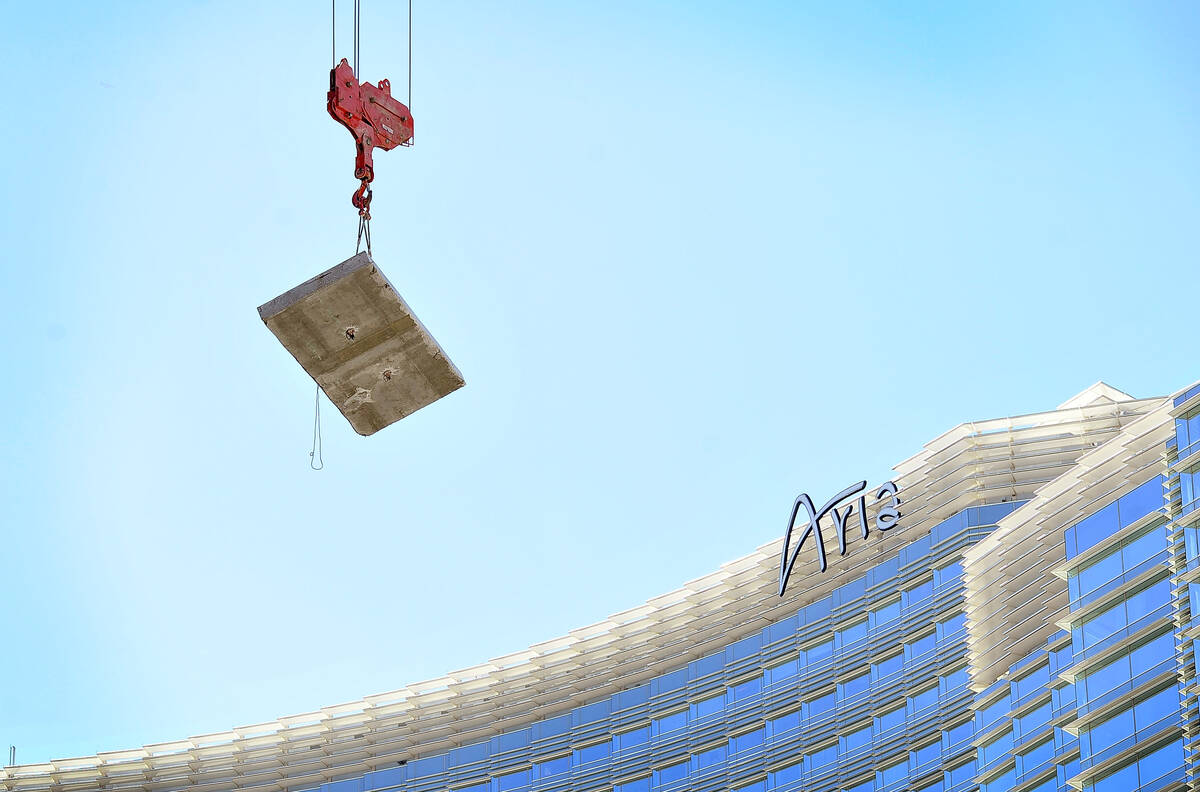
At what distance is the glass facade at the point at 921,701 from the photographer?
148 feet

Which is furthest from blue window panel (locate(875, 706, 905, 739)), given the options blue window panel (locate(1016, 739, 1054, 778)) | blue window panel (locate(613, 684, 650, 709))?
blue window panel (locate(613, 684, 650, 709))

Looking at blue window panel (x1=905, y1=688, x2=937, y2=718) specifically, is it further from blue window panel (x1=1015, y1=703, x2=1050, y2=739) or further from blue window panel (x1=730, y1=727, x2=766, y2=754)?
blue window panel (x1=1015, y1=703, x2=1050, y2=739)

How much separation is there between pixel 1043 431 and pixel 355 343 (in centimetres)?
3368

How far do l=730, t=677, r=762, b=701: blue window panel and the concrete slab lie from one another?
Result: 32.7 metres

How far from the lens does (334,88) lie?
119 feet

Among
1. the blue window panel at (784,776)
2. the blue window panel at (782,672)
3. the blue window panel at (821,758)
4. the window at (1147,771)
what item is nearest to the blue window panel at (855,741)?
the blue window panel at (821,758)

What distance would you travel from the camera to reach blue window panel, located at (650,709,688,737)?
6606 cm

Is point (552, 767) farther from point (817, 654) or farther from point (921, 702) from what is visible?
point (921, 702)

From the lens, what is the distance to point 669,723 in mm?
66375

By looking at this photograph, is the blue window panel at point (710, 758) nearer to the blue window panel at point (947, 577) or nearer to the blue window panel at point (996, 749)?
the blue window panel at point (947, 577)

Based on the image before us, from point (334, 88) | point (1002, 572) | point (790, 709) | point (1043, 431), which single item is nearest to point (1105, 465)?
point (1002, 572)

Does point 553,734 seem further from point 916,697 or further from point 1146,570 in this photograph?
point 1146,570

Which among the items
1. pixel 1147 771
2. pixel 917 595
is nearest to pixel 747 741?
pixel 917 595

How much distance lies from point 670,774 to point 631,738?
7.50ft
